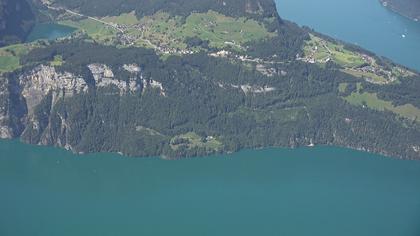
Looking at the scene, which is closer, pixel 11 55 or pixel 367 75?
pixel 11 55

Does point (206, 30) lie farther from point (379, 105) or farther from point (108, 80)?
point (379, 105)

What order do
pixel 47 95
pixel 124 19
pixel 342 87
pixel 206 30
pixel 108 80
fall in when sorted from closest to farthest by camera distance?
1. pixel 47 95
2. pixel 108 80
3. pixel 342 87
4. pixel 206 30
5. pixel 124 19

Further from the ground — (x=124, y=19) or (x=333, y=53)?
(x=333, y=53)

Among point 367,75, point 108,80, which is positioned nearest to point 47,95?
point 108,80

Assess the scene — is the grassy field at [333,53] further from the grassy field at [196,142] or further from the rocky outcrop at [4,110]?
the rocky outcrop at [4,110]

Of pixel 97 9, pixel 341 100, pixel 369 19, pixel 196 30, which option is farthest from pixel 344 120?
pixel 369 19

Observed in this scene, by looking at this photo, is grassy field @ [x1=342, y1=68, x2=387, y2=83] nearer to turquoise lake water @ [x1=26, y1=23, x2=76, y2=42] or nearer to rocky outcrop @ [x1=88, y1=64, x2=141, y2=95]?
rocky outcrop @ [x1=88, y1=64, x2=141, y2=95]

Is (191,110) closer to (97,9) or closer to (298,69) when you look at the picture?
(298,69)
